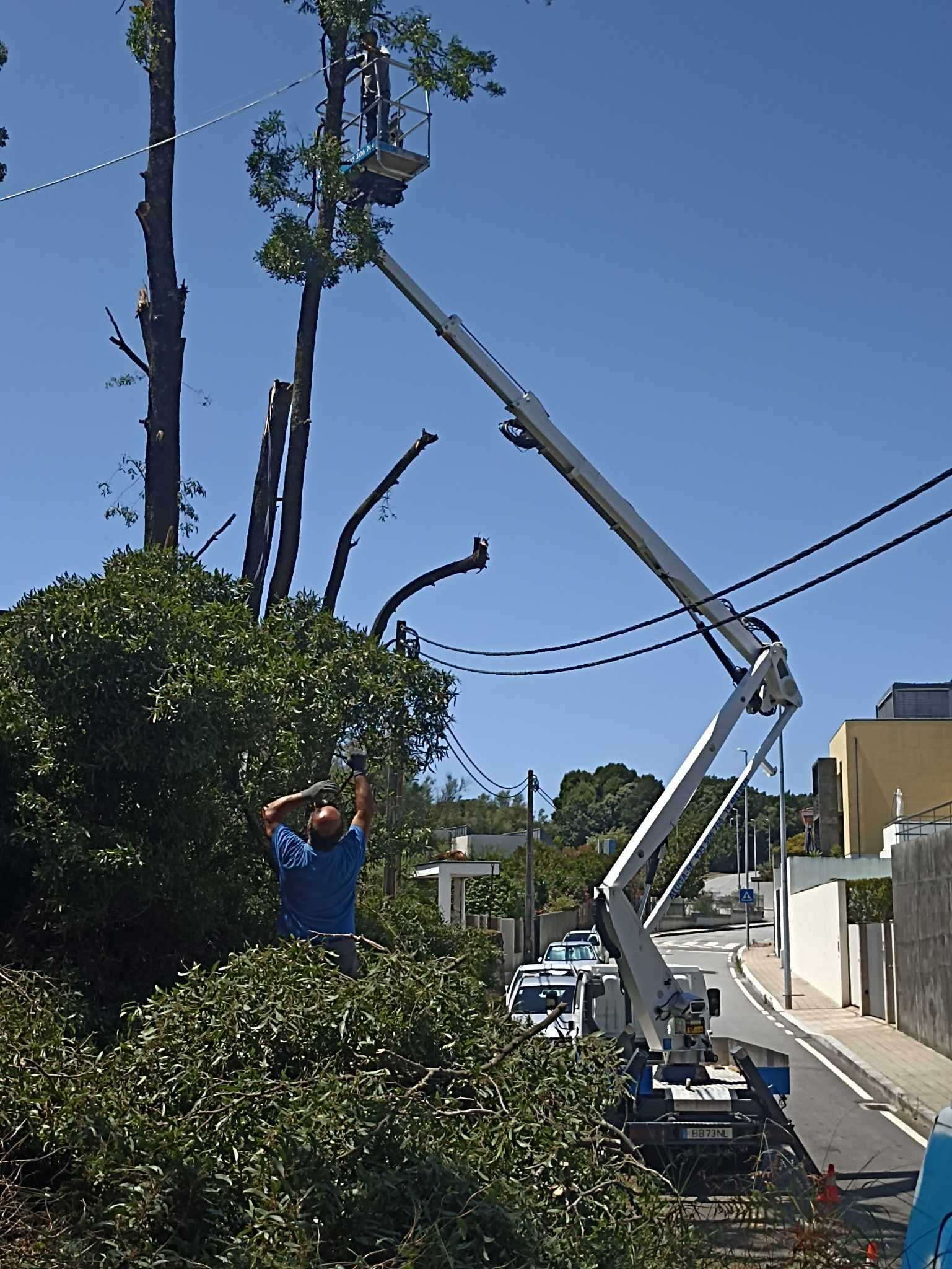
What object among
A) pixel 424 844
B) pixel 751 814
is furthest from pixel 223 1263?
pixel 751 814

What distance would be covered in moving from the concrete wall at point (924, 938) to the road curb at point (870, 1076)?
1.52 meters

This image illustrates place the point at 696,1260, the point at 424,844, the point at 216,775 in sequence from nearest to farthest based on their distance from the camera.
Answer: the point at 696,1260 → the point at 216,775 → the point at 424,844

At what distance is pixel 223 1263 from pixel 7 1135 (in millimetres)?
Result: 1127

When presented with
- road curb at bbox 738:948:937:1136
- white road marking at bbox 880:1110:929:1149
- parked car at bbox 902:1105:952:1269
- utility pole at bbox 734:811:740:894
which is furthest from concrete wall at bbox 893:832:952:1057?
utility pole at bbox 734:811:740:894

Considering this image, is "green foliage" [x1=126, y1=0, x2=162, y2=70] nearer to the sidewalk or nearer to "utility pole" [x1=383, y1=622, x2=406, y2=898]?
"utility pole" [x1=383, y1=622, x2=406, y2=898]

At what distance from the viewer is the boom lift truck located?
11500 millimetres

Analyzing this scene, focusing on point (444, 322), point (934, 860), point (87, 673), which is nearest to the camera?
point (87, 673)

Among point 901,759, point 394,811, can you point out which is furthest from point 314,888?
point 901,759

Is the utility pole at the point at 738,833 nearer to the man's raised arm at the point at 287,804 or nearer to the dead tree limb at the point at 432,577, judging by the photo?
the dead tree limb at the point at 432,577

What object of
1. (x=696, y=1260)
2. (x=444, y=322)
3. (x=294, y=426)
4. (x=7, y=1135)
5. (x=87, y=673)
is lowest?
(x=696, y=1260)

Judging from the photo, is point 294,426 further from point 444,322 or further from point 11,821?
point 11,821

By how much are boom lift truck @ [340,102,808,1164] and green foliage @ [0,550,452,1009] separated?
3.37m

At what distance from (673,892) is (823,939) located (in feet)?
84.6

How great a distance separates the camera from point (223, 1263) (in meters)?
4.51
